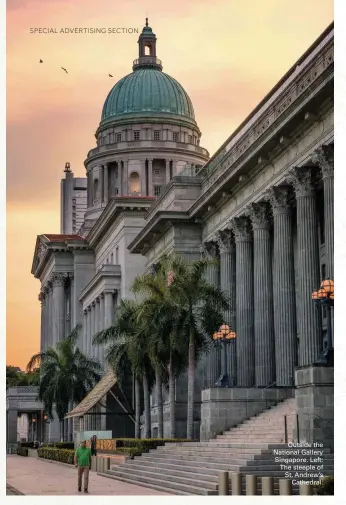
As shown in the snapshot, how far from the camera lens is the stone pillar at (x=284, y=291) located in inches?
2215

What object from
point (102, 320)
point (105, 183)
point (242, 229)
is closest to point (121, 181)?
point (105, 183)

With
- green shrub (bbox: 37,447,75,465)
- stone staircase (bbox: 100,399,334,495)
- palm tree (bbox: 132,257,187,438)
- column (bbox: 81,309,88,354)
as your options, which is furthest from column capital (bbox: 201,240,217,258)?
column (bbox: 81,309,88,354)

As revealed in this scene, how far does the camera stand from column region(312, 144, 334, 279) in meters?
48.6

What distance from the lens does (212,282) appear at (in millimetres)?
71562

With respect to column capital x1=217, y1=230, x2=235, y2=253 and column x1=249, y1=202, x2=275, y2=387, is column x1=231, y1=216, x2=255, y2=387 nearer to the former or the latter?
column x1=249, y1=202, x2=275, y2=387

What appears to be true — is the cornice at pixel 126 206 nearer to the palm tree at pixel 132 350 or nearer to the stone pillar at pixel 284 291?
the palm tree at pixel 132 350

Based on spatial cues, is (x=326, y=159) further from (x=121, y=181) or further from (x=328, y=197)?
(x=121, y=181)

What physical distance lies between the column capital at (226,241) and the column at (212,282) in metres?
1.02

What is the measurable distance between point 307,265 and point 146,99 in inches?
3660
